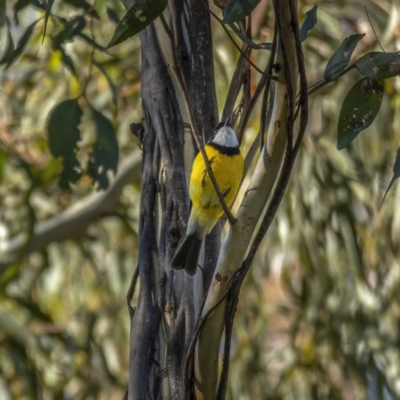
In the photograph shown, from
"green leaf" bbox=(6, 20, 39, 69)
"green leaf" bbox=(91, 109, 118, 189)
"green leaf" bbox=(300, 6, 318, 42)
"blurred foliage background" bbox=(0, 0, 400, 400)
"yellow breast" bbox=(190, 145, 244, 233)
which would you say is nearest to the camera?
"green leaf" bbox=(300, 6, 318, 42)

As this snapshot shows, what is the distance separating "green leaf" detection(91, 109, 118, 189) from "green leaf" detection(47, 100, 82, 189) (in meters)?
0.11

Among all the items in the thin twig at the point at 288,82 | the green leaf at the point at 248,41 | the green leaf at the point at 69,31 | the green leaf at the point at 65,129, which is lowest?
the thin twig at the point at 288,82

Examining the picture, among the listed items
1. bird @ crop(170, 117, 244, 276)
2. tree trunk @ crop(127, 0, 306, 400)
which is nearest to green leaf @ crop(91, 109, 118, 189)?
bird @ crop(170, 117, 244, 276)

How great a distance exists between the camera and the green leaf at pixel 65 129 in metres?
1.70

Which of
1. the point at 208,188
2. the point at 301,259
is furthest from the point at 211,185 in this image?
the point at 301,259

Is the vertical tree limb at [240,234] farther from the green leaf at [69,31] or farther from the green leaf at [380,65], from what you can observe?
the green leaf at [69,31]

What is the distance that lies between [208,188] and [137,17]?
497 millimetres

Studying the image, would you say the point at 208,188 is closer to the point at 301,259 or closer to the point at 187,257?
the point at 187,257

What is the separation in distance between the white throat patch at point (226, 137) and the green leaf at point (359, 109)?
0.25 m

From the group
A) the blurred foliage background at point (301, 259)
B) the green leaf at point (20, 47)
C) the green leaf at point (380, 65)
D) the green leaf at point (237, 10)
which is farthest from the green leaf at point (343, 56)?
the blurred foliage background at point (301, 259)

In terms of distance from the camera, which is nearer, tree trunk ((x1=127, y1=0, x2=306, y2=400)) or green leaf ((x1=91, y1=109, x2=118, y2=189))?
tree trunk ((x1=127, y1=0, x2=306, y2=400))

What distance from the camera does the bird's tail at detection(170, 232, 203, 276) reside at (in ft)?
3.68

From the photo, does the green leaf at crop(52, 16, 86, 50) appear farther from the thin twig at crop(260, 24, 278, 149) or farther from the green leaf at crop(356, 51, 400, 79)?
the green leaf at crop(356, 51, 400, 79)

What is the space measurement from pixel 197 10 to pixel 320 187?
6.40 feet
